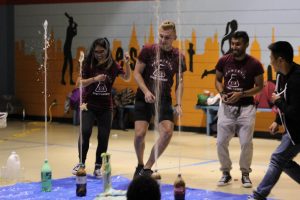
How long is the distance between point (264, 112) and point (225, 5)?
6.65 ft

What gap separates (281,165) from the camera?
4.66 m

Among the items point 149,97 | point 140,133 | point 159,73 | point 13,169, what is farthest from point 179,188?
point 13,169

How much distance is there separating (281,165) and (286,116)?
39 cm

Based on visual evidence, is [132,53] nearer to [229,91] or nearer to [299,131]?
[229,91]

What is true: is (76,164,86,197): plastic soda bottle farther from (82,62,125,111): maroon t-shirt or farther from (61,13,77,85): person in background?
(61,13,77,85): person in background

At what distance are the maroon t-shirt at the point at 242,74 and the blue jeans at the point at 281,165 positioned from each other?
1212mm

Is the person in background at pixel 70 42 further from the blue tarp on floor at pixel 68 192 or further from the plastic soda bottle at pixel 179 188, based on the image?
the plastic soda bottle at pixel 179 188

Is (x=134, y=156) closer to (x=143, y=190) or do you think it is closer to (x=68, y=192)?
(x=68, y=192)

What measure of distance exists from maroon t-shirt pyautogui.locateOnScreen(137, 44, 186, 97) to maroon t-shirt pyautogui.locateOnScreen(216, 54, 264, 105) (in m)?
0.52

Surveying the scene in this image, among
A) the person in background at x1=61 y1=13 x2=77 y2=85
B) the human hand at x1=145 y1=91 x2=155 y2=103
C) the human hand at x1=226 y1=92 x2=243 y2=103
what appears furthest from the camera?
the person in background at x1=61 y1=13 x2=77 y2=85

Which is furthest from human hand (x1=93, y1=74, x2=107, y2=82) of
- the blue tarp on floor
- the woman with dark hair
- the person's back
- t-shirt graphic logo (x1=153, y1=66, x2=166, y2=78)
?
the person's back

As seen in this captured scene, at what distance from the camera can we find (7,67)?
1347 centimetres

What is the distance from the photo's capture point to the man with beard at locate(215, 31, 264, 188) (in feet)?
19.0

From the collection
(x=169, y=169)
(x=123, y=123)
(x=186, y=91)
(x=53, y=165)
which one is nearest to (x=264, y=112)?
(x=186, y=91)
